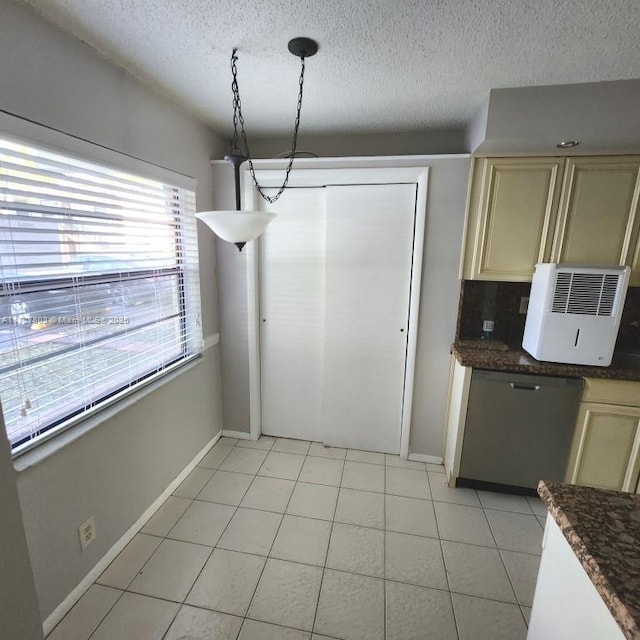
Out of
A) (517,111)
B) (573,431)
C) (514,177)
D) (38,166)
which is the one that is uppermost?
(517,111)

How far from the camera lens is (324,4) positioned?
3.89 ft

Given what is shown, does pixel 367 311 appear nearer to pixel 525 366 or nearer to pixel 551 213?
pixel 525 366

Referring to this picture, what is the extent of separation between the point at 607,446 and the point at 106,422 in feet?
8.88

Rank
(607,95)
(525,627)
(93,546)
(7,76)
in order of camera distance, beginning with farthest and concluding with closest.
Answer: (607,95) < (93,546) < (525,627) < (7,76)

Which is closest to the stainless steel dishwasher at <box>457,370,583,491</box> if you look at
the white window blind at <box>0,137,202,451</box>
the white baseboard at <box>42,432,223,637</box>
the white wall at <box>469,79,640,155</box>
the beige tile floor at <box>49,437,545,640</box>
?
the beige tile floor at <box>49,437,545,640</box>

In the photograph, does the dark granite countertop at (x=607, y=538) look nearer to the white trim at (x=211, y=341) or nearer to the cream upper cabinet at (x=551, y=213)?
the cream upper cabinet at (x=551, y=213)

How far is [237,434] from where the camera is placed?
2881mm

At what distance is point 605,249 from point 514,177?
2.23 ft

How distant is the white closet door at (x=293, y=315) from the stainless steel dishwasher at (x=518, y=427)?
115 cm

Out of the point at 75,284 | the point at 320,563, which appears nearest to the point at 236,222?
the point at 75,284

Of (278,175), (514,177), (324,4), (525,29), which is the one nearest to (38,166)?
(324,4)

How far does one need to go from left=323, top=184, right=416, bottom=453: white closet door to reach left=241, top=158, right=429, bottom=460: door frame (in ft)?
0.16

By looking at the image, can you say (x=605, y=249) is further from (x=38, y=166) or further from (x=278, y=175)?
(x=38, y=166)

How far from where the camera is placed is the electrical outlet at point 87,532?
60.7 inches
